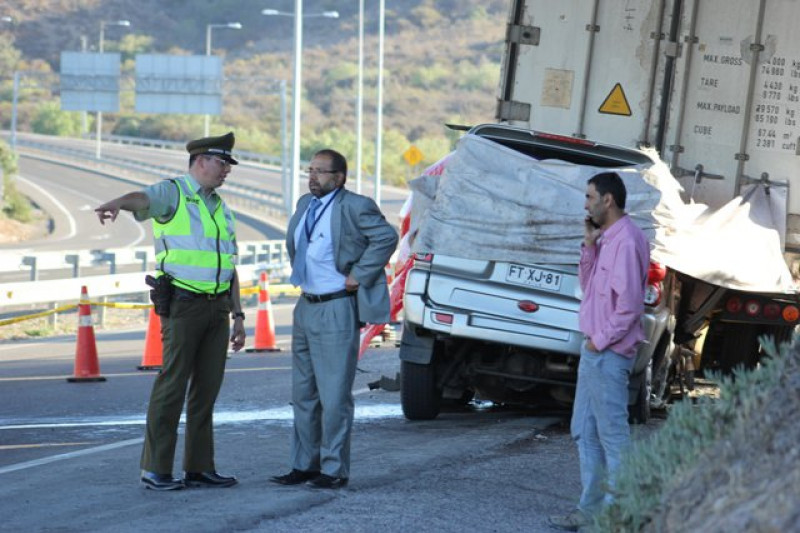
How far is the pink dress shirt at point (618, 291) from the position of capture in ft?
24.0

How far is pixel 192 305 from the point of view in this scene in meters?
8.59

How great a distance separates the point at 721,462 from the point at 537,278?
609 centimetres

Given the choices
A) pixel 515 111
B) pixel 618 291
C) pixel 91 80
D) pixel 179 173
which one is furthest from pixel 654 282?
pixel 179 173

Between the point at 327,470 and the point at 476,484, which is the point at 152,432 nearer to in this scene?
the point at 327,470

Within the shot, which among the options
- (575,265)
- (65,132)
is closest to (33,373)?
(575,265)

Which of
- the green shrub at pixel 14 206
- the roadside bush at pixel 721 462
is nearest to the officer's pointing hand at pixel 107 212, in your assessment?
the roadside bush at pixel 721 462

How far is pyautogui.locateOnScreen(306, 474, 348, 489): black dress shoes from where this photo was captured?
8.45 m

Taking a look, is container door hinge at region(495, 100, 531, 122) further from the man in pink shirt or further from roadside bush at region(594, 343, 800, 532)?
roadside bush at region(594, 343, 800, 532)

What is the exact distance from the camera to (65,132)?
11481 cm

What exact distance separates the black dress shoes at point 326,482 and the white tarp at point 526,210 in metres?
2.88

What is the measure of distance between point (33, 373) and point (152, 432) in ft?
24.4

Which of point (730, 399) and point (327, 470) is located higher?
point (730, 399)

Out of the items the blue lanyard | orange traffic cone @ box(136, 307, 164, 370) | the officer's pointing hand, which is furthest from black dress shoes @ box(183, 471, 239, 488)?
orange traffic cone @ box(136, 307, 164, 370)

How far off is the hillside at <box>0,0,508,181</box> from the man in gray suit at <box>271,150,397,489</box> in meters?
93.6
